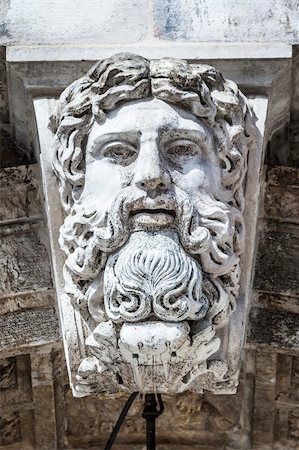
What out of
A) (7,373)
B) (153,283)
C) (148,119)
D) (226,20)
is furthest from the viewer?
(7,373)

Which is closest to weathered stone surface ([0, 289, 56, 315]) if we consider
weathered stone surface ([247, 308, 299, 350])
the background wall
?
the background wall

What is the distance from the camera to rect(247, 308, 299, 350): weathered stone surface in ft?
12.3

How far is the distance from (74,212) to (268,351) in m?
0.78

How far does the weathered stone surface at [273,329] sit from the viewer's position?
374cm

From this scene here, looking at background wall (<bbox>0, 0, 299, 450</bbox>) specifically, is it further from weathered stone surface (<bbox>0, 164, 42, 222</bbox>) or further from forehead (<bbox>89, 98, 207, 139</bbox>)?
forehead (<bbox>89, 98, 207, 139</bbox>)

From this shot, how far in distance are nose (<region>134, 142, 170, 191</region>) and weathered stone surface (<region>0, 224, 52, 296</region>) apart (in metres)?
0.59

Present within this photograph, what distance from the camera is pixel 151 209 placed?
3236 mm

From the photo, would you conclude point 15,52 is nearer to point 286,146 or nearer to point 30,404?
point 286,146

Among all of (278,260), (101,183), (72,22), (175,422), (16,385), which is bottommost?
(175,422)

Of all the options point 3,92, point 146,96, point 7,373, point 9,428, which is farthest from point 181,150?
point 9,428

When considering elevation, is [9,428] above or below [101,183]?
below

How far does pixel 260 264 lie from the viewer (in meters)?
3.76

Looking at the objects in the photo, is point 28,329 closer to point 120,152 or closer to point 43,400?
point 43,400

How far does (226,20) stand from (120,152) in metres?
0.49
